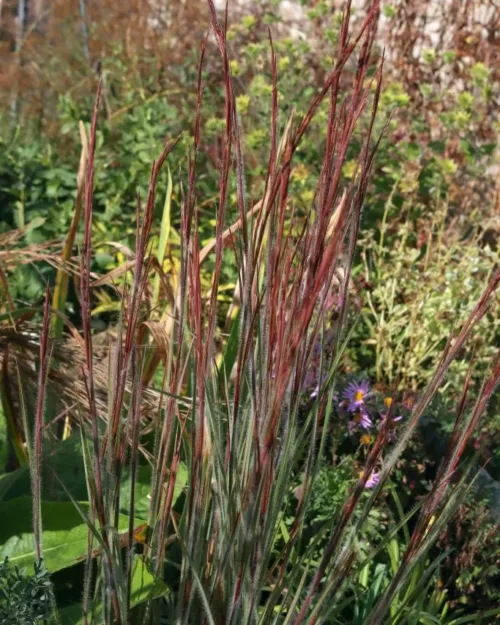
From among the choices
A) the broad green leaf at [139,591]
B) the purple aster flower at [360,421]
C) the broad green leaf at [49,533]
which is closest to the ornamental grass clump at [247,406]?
the broad green leaf at [139,591]

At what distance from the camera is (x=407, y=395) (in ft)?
9.07

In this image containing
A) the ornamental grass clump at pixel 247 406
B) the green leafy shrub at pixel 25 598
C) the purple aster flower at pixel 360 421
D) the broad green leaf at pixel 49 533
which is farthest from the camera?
the purple aster flower at pixel 360 421

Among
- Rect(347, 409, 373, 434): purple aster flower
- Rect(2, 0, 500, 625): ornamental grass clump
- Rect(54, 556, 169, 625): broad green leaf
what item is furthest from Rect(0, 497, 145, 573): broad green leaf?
Rect(347, 409, 373, 434): purple aster flower

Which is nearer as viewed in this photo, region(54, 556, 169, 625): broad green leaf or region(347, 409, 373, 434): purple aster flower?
region(54, 556, 169, 625): broad green leaf

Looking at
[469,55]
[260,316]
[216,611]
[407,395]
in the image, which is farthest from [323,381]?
[469,55]

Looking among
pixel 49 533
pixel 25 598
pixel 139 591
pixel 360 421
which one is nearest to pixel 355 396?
pixel 360 421

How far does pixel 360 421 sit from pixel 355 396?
7 cm

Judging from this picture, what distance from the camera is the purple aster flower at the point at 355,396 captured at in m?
2.46

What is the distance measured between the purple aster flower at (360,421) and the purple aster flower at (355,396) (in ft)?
0.05

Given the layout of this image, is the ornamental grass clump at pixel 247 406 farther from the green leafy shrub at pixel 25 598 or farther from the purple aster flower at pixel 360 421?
the purple aster flower at pixel 360 421

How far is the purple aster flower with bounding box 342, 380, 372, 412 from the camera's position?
2.46m

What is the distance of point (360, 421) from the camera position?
2.44 meters

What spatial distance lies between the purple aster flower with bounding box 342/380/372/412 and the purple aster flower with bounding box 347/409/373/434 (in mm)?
14

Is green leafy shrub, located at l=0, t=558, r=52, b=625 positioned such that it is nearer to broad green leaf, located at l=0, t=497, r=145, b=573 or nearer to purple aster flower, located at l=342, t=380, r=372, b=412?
broad green leaf, located at l=0, t=497, r=145, b=573
